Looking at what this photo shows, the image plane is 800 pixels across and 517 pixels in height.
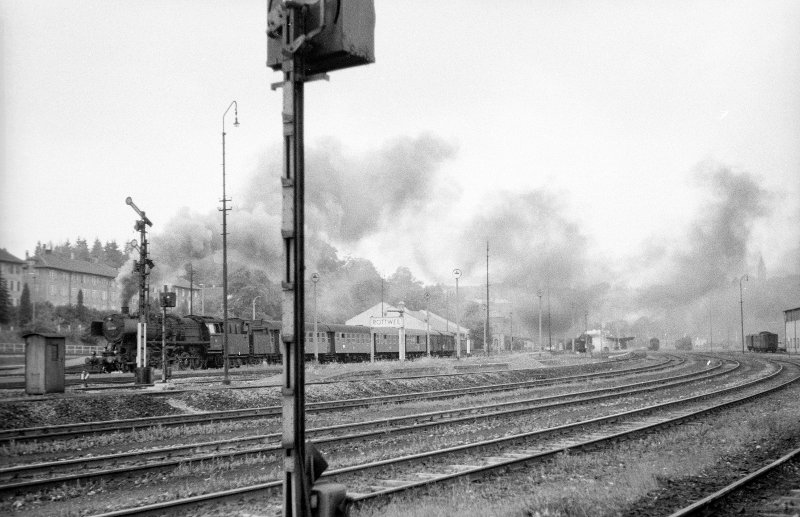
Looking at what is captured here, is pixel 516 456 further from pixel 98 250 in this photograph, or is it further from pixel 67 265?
pixel 98 250

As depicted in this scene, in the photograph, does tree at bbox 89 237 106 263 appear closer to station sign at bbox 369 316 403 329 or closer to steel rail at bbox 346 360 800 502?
station sign at bbox 369 316 403 329

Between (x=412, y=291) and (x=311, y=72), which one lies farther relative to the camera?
(x=412, y=291)

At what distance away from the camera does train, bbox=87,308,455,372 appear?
1335 inches

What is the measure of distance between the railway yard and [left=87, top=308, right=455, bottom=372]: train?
9508 mm

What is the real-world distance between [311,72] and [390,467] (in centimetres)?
661

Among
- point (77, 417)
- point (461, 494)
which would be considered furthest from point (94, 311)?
point (461, 494)

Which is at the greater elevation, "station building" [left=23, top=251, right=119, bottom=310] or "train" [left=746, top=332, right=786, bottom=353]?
"station building" [left=23, top=251, right=119, bottom=310]

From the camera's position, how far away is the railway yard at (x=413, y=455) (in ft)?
26.8

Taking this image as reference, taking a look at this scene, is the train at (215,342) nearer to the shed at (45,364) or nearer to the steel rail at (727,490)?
the shed at (45,364)

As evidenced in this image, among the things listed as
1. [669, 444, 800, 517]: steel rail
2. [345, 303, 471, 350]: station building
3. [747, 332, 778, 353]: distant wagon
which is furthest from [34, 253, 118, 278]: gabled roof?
[747, 332, 778, 353]: distant wagon

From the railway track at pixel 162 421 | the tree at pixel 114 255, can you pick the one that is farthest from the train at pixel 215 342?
the tree at pixel 114 255

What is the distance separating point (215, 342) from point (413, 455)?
97.9 ft

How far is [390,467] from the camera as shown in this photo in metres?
10.2

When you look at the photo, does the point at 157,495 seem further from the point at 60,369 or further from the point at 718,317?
the point at 718,317
